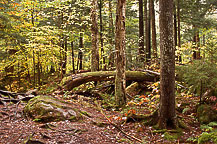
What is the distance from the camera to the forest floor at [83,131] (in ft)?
14.7

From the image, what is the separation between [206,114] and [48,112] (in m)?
5.62

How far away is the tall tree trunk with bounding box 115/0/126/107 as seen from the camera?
318 inches

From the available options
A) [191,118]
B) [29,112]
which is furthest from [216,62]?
[29,112]

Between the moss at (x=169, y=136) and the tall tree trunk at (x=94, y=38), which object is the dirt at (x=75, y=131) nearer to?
the moss at (x=169, y=136)

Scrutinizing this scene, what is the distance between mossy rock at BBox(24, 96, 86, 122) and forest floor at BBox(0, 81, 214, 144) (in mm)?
241

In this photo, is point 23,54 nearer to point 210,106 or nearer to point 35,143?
point 35,143

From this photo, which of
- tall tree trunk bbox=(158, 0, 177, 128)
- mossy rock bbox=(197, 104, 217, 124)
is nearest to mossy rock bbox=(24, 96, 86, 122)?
tall tree trunk bbox=(158, 0, 177, 128)

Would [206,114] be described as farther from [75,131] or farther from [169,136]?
[75,131]

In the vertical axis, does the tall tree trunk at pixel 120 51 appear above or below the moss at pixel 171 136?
above

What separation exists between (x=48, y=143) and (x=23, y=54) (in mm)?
10438

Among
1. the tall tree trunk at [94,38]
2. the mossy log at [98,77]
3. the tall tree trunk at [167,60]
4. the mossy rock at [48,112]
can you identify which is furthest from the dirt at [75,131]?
the tall tree trunk at [94,38]

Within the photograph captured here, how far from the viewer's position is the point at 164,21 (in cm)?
479

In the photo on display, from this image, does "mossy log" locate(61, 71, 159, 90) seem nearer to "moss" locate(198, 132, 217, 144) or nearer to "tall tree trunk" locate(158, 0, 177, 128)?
"tall tree trunk" locate(158, 0, 177, 128)

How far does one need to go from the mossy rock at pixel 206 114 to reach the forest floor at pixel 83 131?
8.5 inches
